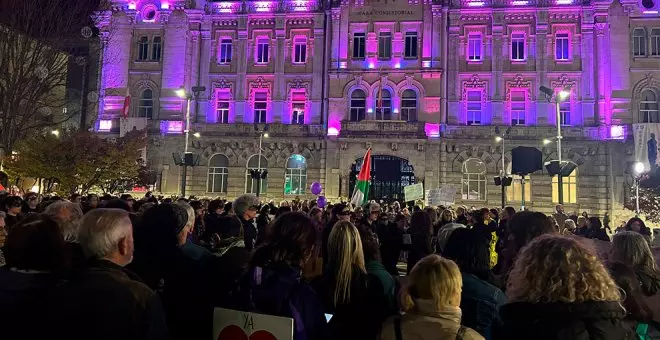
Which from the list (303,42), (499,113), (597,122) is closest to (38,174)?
(303,42)

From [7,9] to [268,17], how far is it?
842 inches

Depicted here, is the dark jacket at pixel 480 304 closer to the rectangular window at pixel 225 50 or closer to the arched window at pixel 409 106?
the arched window at pixel 409 106

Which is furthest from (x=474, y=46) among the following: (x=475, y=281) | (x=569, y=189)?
(x=475, y=281)

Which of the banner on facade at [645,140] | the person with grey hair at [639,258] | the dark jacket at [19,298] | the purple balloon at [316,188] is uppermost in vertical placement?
the banner on facade at [645,140]

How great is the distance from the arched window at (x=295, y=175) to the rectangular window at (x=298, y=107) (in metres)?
2.98

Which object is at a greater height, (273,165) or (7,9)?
(7,9)

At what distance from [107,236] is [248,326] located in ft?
3.82

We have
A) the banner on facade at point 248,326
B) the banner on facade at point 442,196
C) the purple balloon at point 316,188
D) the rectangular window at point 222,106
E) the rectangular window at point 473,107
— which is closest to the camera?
the banner on facade at point 248,326

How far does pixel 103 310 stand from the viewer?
9.88ft

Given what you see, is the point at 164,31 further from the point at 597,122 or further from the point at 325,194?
the point at 597,122

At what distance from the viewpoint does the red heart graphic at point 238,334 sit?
323 cm

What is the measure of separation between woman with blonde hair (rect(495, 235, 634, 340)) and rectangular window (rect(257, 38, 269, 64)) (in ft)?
119

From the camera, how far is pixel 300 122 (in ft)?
121

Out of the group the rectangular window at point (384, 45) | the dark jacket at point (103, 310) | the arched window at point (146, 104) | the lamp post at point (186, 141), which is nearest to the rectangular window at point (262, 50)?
the lamp post at point (186, 141)
